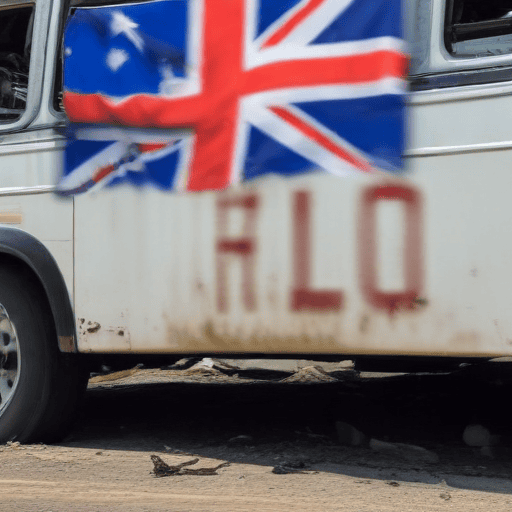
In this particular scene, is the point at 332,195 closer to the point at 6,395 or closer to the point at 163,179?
the point at 163,179

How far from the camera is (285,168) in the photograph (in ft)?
14.0

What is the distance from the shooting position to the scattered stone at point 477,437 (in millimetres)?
4793

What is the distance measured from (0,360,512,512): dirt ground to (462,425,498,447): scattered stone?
0.13 feet

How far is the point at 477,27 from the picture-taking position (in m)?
4.03

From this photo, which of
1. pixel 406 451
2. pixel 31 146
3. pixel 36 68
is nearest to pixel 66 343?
pixel 31 146

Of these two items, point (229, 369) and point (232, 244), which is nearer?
point (232, 244)

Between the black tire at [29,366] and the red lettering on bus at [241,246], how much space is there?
98 centimetres

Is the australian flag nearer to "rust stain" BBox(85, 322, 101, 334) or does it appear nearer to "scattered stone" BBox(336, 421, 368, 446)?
"rust stain" BBox(85, 322, 101, 334)

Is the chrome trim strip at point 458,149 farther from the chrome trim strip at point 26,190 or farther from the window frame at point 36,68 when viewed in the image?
the window frame at point 36,68

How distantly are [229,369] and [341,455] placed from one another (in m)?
3.77

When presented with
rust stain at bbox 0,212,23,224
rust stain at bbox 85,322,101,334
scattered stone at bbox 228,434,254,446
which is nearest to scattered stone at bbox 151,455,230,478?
scattered stone at bbox 228,434,254,446

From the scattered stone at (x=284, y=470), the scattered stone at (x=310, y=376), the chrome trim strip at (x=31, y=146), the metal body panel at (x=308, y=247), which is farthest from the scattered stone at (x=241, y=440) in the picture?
the scattered stone at (x=310, y=376)

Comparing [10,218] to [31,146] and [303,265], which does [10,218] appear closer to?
[31,146]

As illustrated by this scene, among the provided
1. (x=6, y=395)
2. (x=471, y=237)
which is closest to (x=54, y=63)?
(x=6, y=395)
